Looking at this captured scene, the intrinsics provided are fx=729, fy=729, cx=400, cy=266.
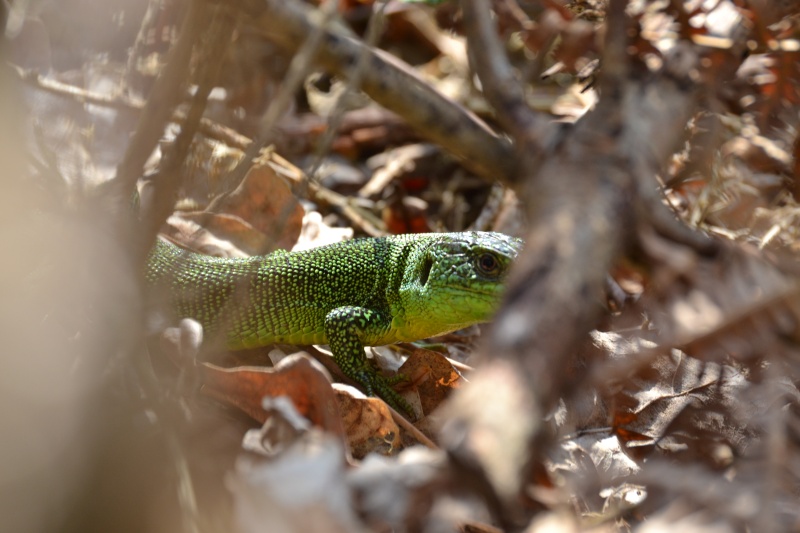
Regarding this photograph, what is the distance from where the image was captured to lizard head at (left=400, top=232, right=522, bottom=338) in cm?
369

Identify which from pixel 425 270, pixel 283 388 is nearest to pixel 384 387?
pixel 425 270

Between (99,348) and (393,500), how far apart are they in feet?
3.61

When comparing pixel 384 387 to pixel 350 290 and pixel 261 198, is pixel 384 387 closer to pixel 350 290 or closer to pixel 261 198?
pixel 350 290

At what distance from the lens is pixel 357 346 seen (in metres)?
3.75

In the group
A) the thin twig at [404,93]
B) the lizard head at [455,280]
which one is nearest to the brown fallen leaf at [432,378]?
the lizard head at [455,280]

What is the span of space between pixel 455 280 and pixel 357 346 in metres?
0.61

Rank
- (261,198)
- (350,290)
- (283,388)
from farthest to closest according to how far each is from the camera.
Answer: (261,198) < (350,290) < (283,388)

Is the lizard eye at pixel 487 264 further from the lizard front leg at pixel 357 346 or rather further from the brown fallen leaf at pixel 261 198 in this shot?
the brown fallen leaf at pixel 261 198

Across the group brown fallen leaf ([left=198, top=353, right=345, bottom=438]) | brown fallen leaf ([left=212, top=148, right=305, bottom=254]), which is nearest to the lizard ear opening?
brown fallen leaf ([left=212, top=148, right=305, bottom=254])

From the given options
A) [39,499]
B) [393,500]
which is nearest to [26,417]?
[39,499]

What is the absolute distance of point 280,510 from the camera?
5.23 feet

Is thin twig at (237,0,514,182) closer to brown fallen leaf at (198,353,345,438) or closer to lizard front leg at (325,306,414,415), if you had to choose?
lizard front leg at (325,306,414,415)

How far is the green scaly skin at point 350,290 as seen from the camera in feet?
12.3

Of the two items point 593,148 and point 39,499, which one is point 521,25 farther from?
point 39,499
